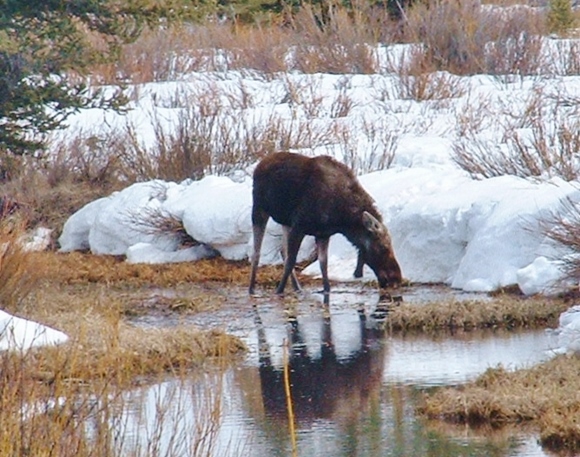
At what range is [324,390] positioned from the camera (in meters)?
11.3

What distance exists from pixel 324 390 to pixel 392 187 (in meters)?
9.13

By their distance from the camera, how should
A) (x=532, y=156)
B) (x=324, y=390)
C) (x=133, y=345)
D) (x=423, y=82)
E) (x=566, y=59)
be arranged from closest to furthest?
(x=324, y=390)
(x=133, y=345)
(x=532, y=156)
(x=423, y=82)
(x=566, y=59)

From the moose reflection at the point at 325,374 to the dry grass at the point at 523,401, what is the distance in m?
0.69

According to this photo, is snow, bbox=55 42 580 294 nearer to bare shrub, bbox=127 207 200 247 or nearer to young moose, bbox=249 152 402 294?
bare shrub, bbox=127 207 200 247

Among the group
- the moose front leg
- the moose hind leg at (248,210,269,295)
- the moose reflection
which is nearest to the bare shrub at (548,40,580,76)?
the moose front leg

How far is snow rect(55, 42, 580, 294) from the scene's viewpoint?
17156 millimetres

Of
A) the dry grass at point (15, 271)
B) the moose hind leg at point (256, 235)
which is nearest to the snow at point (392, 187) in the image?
the moose hind leg at point (256, 235)

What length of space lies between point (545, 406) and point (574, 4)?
39.7 m

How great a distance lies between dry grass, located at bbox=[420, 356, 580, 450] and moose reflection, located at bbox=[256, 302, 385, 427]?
69cm

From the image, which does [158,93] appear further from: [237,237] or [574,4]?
[574,4]

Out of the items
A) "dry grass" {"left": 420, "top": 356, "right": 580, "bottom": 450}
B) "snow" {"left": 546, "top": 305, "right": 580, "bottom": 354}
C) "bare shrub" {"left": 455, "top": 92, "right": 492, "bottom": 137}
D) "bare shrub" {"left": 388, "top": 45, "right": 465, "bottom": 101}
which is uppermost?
"dry grass" {"left": 420, "top": 356, "right": 580, "bottom": 450}

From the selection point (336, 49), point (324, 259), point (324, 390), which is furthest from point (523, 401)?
point (336, 49)

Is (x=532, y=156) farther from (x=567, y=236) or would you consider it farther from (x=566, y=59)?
(x=566, y=59)

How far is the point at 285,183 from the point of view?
1722 centimetres
